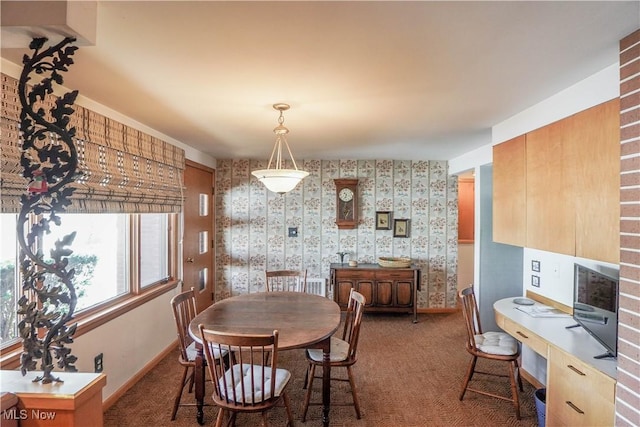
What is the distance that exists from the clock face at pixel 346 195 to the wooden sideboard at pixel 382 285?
1.02 meters

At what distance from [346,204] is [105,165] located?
3.16m

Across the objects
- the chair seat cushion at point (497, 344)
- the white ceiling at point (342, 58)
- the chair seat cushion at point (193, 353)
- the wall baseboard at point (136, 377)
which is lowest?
the wall baseboard at point (136, 377)

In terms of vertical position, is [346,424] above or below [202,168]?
below

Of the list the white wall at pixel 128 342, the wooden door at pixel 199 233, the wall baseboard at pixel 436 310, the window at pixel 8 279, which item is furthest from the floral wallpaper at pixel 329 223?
the window at pixel 8 279

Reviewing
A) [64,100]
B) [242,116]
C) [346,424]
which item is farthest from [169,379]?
[64,100]

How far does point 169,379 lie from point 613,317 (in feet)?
10.8

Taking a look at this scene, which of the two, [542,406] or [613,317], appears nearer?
[613,317]

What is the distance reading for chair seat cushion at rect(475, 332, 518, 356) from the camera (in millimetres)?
2527

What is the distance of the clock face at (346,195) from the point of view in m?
4.93

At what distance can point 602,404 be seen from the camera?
1.65 m

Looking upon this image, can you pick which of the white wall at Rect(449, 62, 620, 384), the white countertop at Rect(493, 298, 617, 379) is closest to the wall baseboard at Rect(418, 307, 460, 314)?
the white wall at Rect(449, 62, 620, 384)

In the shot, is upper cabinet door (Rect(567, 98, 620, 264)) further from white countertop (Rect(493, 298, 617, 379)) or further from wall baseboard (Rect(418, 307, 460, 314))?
wall baseboard (Rect(418, 307, 460, 314))

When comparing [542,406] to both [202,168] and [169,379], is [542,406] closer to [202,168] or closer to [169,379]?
[169,379]

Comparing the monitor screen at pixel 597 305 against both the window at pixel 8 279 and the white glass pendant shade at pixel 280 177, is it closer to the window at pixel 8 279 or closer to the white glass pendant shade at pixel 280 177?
the white glass pendant shade at pixel 280 177
